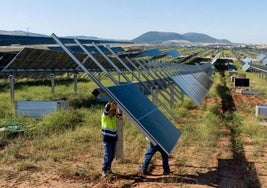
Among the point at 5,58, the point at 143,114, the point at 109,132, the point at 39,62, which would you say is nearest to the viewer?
the point at 109,132

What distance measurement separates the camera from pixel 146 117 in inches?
395

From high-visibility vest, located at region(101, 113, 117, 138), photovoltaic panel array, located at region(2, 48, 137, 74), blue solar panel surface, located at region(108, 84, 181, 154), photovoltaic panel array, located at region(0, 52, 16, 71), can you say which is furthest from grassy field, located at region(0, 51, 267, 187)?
photovoltaic panel array, located at region(0, 52, 16, 71)

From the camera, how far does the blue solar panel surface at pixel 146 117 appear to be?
30.5 ft

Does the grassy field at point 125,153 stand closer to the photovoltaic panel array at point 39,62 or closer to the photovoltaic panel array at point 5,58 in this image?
the photovoltaic panel array at point 39,62

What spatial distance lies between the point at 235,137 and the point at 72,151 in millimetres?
5668

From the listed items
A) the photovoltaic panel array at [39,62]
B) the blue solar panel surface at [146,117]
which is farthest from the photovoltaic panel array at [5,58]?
the blue solar panel surface at [146,117]

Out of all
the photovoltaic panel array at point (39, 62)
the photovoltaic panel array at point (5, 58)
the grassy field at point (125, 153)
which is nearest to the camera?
the grassy field at point (125, 153)

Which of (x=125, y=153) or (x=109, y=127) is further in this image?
(x=125, y=153)

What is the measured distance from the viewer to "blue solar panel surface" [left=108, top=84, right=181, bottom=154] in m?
9.28

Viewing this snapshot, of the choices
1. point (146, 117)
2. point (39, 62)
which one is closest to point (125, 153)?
point (146, 117)

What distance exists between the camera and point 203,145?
12.5m

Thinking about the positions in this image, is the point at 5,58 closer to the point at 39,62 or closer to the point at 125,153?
the point at 39,62

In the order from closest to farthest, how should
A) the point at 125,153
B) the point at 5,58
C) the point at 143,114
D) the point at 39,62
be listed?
the point at 143,114, the point at 125,153, the point at 39,62, the point at 5,58

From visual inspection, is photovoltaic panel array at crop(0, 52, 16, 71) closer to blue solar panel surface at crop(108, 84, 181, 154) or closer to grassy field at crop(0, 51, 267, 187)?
grassy field at crop(0, 51, 267, 187)
